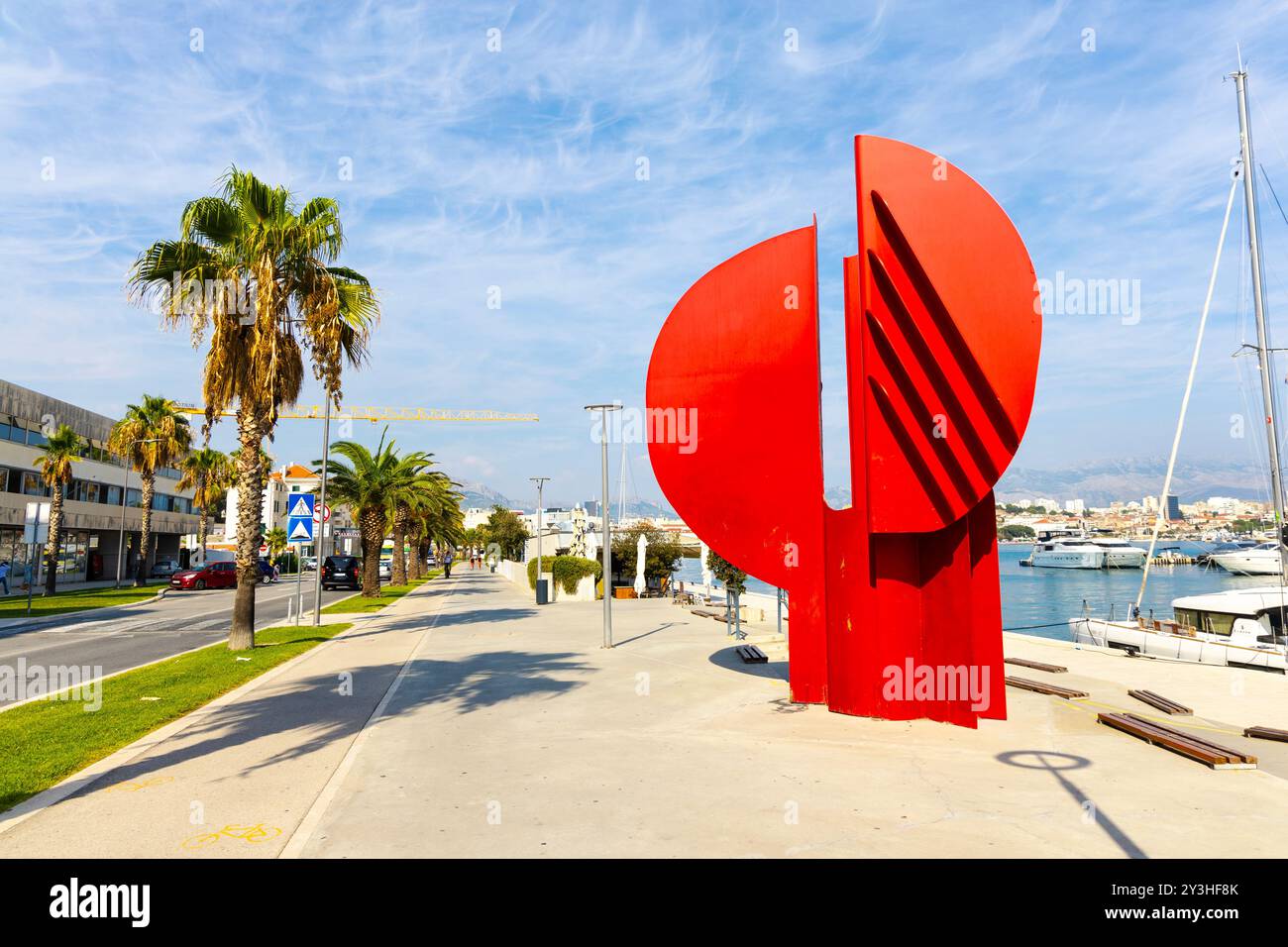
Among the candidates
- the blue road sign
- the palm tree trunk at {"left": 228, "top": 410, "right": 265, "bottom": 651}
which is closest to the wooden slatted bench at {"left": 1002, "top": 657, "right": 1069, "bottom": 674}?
the palm tree trunk at {"left": 228, "top": 410, "right": 265, "bottom": 651}

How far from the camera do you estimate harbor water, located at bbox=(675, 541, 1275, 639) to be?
166ft

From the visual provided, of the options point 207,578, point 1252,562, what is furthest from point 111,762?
point 1252,562

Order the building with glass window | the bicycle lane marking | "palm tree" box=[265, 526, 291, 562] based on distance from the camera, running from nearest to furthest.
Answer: the bicycle lane marking → the building with glass window → "palm tree" box=[265, 526, 291, 562]

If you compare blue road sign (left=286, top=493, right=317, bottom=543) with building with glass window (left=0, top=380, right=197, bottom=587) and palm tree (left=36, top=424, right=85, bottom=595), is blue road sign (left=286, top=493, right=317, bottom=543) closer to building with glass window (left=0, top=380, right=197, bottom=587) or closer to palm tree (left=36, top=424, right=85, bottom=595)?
palm tree (left=36, top=424, right=85, bottom=595)

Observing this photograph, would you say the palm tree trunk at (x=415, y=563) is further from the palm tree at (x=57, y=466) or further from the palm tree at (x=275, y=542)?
the palm tree at (x=57, y=466)

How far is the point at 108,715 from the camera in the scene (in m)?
9.44

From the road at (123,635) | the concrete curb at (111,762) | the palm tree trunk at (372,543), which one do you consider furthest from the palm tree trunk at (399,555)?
the concrete curb at (111,762)

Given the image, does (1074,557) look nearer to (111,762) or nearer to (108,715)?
(108,715)

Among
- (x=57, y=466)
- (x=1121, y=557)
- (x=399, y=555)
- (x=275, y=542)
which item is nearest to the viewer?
(x=57, y=466)

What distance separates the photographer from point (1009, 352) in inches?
338

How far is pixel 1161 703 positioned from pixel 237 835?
36.4 ft

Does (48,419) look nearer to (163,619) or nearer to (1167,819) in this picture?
(163,619)

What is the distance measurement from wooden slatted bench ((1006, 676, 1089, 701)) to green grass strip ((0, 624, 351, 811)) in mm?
11602

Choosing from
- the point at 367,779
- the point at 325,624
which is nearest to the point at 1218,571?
the point at 325,624
